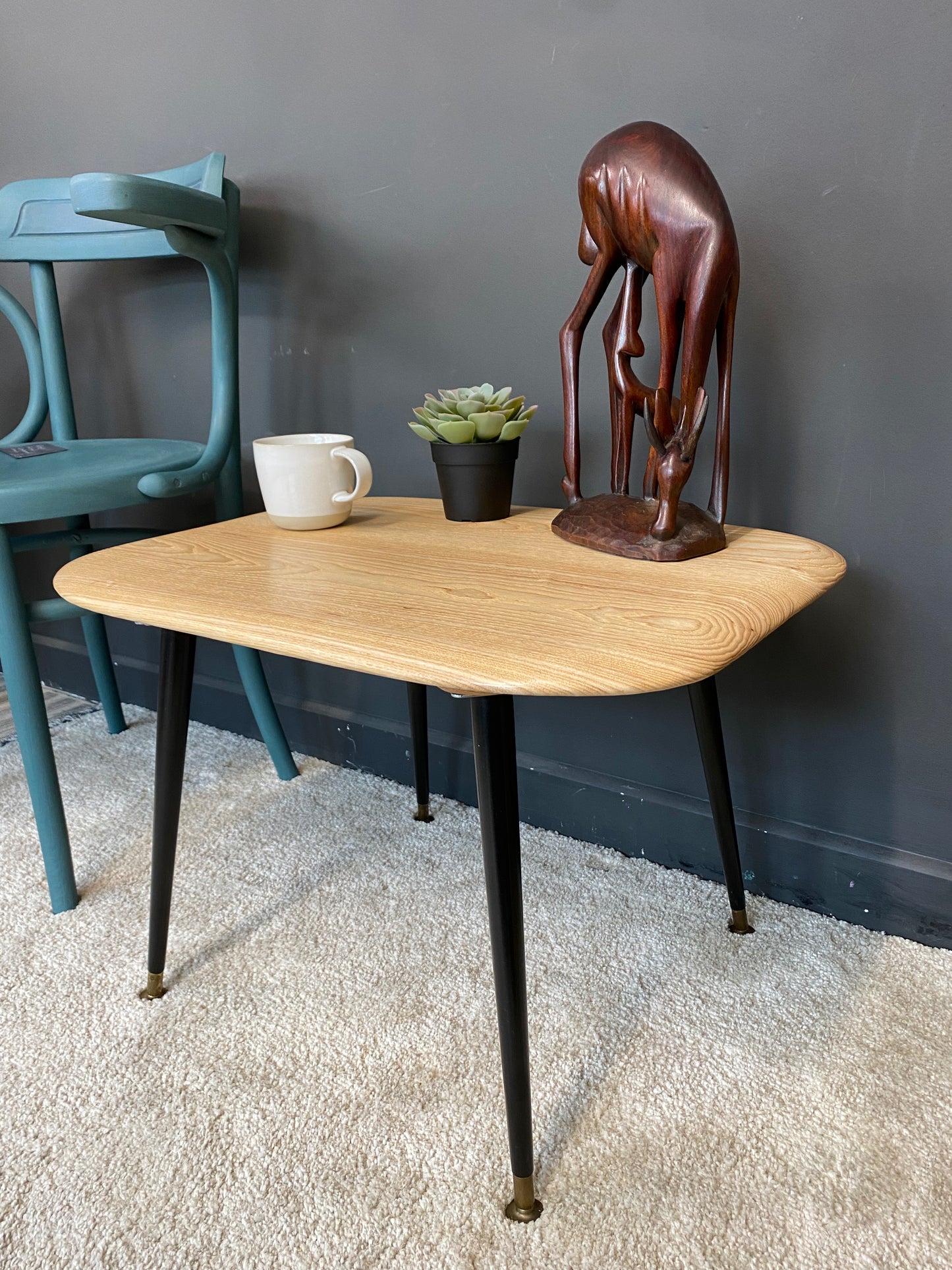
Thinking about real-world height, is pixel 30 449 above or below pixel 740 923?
above

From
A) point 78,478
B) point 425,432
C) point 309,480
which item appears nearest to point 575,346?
point 425,432

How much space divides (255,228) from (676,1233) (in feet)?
4.15

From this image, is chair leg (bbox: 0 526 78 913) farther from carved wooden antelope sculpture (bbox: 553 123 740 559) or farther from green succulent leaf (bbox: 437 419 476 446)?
carved wooden antelope sculpture (bbox: 553 123 740 559)

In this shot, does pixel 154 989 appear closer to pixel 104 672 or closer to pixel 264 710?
pixel 264 710

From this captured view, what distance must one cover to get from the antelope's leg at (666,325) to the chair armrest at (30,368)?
960mm

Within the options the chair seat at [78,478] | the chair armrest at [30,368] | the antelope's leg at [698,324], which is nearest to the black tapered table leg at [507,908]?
the antelope's leg at [698,324]

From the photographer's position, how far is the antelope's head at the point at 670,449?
28.3 inches

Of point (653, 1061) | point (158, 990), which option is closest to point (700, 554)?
point (653, 1061)

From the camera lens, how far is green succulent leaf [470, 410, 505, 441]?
85 centimetres

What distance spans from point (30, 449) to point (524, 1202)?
3.41ft

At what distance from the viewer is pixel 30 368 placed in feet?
4.40

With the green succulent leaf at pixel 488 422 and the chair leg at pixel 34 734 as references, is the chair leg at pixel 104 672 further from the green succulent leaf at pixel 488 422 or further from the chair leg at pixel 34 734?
the green succulent leaf at pixel 488 422

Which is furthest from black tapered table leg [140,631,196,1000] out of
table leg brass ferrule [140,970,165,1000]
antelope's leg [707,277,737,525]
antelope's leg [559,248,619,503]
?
antelope's leg [707,277,737,525]

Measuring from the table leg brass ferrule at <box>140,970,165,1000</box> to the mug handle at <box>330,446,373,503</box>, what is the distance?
503mm
